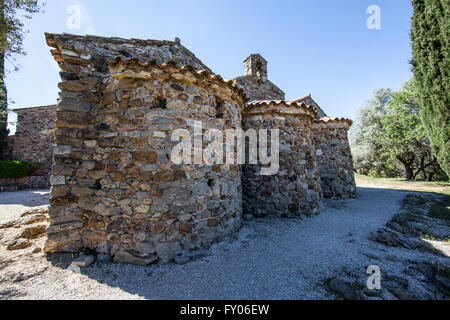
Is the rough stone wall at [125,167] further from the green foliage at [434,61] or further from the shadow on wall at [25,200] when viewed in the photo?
the green foliage at [434,61]

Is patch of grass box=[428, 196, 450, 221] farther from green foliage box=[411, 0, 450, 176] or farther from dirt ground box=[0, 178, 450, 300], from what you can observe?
Answer: green foliage box=[411, 0, 450, 176]

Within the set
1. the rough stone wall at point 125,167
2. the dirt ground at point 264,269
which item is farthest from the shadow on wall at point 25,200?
the rough stone wall at point 125,167

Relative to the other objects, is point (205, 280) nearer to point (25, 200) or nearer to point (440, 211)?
point (440, 211)

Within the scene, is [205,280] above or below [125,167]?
below

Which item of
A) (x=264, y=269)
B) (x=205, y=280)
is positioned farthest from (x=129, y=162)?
(x=264, y=269)

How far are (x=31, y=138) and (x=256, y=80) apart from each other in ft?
51.8

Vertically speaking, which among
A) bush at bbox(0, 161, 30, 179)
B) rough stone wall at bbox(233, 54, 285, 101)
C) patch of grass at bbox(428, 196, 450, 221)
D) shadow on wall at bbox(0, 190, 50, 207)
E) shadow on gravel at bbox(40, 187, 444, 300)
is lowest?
shadow on gravel at bbox(40, 187, 444, 300)

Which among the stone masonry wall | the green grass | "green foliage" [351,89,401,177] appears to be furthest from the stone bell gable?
"green foliage" [351,89,401,177]

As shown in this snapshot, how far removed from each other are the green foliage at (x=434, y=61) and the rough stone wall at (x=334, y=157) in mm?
2539

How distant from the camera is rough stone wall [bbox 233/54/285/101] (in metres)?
8.62

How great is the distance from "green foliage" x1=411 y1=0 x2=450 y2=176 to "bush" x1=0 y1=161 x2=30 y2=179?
20.4 m

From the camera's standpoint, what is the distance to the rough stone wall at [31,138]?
12703mm

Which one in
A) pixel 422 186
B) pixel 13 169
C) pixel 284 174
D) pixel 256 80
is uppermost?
pixel 256 80

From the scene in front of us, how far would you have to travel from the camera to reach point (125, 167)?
3059 mm
